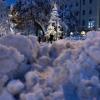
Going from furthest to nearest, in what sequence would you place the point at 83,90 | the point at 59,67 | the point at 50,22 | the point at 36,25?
the point at 36,25 → the point at 50,22 → the point at 59,67 → the point at 83,90

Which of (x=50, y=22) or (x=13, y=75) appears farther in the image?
(x=50, y=22)

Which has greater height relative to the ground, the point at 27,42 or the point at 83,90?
the point at 27,42

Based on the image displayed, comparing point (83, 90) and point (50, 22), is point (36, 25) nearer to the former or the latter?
point (50, 22)

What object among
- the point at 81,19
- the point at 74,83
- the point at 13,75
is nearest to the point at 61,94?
the point at 74,83

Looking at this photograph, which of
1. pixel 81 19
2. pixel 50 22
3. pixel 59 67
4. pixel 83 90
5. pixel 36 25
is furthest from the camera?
pixel 81 19

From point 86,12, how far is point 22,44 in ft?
244

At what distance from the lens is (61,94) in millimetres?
2576

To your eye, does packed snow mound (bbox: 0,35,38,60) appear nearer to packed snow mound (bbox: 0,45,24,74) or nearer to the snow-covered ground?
the snow-covered ground

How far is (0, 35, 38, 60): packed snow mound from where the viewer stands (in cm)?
286

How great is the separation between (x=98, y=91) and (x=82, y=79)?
13 cm

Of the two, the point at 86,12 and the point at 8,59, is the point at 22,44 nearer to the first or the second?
the point at 8,59

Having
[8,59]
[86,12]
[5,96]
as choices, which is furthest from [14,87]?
[86,12]

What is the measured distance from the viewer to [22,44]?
288 cm

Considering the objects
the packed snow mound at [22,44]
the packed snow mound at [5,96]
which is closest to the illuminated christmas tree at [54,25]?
the packed snow mound at [22,44]
